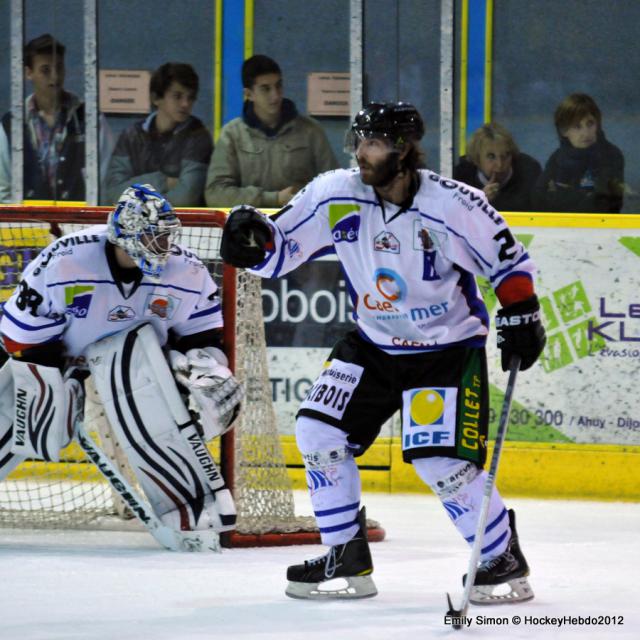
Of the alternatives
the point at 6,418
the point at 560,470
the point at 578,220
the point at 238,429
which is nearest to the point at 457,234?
the point at 238,429

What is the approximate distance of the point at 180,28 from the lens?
5508 mm

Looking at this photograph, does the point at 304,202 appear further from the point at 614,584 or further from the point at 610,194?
the point at 610,194

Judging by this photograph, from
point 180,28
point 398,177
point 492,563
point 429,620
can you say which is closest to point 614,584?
point 492,563

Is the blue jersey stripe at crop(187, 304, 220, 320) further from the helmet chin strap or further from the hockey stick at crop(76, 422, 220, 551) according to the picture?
the helmet chin strap

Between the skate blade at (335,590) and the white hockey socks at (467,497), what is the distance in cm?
27

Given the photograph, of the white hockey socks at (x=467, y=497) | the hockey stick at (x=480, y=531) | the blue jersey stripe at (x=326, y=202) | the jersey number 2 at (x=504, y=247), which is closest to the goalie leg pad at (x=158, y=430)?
the blue jersey stripe at (x=326, y=202)

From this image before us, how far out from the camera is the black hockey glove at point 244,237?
3.34 metres

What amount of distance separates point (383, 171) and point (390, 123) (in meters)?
0.12

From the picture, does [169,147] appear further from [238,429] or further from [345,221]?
[345,221]

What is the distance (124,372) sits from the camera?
4.17 meters

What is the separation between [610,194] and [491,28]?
0.72 m

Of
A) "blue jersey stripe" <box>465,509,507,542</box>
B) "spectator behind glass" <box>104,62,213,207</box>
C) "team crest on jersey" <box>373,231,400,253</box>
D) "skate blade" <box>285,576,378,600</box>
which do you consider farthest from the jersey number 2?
"spectator behind glass" <box>104,62,213,207</box>

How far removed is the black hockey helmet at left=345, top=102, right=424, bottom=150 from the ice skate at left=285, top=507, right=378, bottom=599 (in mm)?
880

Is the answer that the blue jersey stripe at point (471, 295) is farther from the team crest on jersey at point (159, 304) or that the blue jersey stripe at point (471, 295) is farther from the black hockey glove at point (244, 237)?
the team crest on jersey at point (159, 304)
